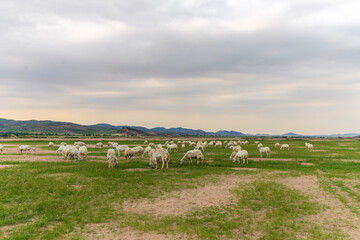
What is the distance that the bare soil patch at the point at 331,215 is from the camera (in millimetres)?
9156

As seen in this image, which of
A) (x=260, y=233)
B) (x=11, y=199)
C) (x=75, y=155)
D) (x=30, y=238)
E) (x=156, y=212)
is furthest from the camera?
(x=75, y=155)

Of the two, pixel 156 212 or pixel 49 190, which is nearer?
pixel 156 212

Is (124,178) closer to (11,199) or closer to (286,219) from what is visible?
(11,199)

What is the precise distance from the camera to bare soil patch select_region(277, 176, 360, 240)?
9.16 meters

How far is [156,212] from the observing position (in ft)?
35.5

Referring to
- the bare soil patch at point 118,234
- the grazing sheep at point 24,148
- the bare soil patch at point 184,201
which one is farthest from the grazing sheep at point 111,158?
the grazing sheep at point 24,148

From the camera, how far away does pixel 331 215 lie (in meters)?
10.6

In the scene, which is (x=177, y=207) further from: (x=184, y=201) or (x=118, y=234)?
(x=118, y=234)

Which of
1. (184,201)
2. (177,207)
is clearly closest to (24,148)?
(184,201)

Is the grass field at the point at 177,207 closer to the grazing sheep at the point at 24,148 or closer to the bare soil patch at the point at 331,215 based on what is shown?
the bare soil patch at the point at 331,215

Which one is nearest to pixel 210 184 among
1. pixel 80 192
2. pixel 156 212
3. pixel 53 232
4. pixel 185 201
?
pixel 185 201

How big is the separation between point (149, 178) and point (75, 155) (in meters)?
17.6

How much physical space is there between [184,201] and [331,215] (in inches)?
298

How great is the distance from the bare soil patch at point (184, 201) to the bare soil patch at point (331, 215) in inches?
183
